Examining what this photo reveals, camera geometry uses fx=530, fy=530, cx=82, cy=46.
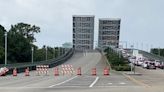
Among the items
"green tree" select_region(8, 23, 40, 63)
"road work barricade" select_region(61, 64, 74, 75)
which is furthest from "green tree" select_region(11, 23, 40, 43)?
"road work barricade" select_region(61, 64, 74, 75)

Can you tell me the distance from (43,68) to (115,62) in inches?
Answer: 1306

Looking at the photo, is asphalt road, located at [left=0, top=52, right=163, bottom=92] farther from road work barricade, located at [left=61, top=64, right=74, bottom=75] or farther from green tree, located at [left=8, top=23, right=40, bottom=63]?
green tree, located at [left=8, top=23, right=40, bottom=63]

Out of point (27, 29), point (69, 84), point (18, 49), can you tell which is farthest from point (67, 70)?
point (27, 29)

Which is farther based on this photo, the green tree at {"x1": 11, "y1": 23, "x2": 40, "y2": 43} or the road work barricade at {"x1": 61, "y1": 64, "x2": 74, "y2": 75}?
the green tree at {"x1": 11, "y1": 23, "x2": 40, "y2": 43}

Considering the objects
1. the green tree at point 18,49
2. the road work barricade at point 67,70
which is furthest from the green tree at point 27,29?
the road work barricade at point 67,70

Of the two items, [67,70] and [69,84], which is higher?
[69,84]

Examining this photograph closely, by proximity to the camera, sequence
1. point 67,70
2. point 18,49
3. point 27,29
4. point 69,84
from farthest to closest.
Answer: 1. point 27,29
2. point 18,49
3. point 67,70
4. point 69,84

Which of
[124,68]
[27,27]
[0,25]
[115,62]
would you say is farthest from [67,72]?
[27,27]

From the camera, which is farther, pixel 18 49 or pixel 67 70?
pixel 18 49

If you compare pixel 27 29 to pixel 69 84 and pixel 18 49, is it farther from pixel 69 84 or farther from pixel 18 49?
pixel 69 84

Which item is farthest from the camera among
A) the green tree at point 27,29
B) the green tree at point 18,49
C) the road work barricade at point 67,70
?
the green tree at point 27,29

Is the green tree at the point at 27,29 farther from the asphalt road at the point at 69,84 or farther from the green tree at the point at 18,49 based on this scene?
the asphalt road at the point at 69,84

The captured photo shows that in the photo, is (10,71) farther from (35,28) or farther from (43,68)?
(35,28)

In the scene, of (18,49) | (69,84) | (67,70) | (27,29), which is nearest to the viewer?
(69,84)
